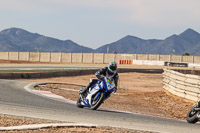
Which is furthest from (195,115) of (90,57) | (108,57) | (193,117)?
(90,57)

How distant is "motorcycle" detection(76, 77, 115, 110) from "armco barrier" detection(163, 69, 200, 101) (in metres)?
6.60

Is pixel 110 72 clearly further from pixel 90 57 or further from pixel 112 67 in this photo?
pixel 90 57

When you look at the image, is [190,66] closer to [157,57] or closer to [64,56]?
[157,57]

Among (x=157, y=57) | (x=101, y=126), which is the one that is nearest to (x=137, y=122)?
(x=101, y=126)

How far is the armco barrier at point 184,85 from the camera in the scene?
16.7 metres

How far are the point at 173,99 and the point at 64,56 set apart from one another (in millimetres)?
68707

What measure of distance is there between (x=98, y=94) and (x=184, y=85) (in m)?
7.94

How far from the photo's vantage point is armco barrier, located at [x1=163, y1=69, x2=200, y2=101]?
16708 millimetres

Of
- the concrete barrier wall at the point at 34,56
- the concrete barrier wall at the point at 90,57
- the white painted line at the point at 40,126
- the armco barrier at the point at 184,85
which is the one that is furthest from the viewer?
the concrete barrier wall at the point at 34,56

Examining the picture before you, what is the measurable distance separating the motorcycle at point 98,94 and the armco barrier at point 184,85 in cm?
660

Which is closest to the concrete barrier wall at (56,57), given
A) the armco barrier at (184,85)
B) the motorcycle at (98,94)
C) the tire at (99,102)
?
the armco barrier at (184,85)

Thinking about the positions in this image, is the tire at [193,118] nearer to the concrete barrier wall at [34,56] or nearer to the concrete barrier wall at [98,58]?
the concrete barrier wall at [98,58]

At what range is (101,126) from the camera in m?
7.79

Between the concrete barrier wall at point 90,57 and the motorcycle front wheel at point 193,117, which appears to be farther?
the concrete barrier wall at point 90,57
